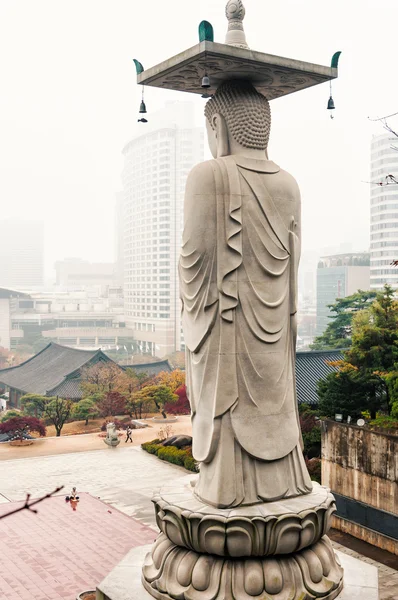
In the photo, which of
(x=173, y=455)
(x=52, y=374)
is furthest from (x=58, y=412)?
(x=173, y=455)

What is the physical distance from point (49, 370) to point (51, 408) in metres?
7.75

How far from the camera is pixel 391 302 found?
681 inches

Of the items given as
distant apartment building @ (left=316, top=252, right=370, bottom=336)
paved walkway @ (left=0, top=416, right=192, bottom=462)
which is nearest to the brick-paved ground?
paved walkway @ (left=0, top=416, right=192, bottom=462)

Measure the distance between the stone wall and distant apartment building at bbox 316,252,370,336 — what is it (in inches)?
2773

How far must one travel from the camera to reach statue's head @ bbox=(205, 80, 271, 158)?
7062mm

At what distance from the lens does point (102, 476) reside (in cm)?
1888

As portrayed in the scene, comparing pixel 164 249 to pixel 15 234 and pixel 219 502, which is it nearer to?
pixel 219 502

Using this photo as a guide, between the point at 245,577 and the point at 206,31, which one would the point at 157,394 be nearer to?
the point at 245,577

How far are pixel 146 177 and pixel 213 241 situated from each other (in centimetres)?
7091

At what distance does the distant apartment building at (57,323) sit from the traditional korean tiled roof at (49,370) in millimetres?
37907

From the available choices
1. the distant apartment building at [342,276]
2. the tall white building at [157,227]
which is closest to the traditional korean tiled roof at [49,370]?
the tall white building at [157,227]

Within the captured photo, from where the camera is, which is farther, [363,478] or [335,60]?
[363,478]

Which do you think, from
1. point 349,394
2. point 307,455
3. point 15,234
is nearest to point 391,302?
point 349,394

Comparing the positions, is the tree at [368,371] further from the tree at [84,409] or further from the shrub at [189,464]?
the tree at [84,409]
